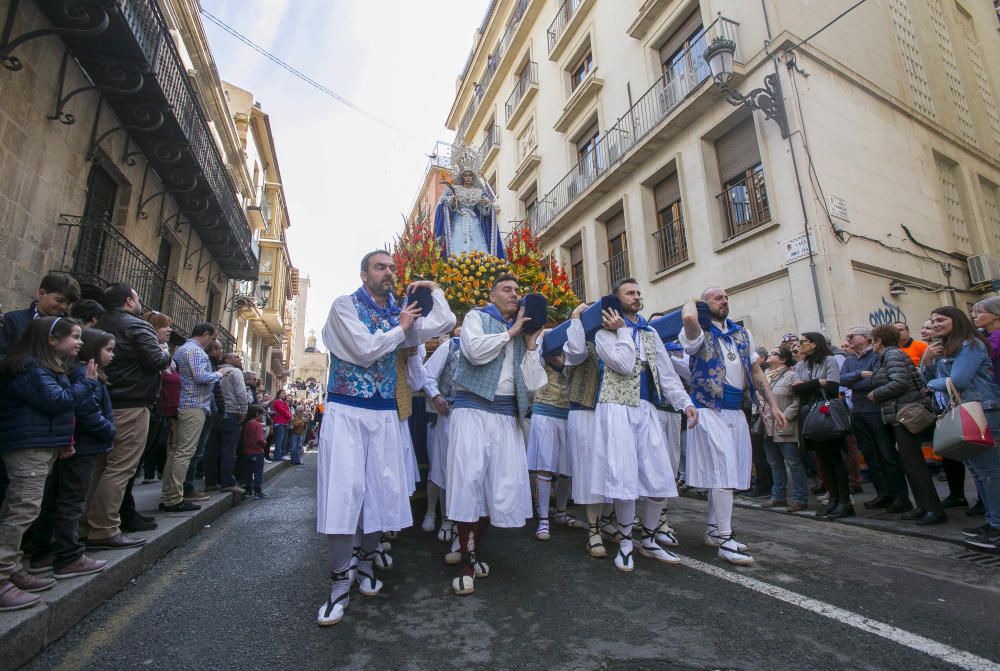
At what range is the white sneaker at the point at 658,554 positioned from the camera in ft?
11.2

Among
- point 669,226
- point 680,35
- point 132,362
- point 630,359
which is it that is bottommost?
point 630,359

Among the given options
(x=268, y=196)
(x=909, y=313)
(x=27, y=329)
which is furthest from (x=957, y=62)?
(x=268, y=196)

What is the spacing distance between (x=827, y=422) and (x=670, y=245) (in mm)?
8753

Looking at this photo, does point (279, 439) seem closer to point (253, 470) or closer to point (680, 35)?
point (253, 470)

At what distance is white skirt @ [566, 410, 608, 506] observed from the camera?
144 inches

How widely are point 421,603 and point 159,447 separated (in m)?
6.44

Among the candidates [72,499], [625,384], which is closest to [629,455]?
[625,384]

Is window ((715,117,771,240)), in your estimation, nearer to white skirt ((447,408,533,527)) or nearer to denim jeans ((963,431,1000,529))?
denim jeans ((963,431,1000,529))

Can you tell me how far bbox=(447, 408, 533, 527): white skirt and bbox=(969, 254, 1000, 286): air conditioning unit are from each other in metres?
13.3

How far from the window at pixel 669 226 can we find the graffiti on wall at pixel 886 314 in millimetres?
4098

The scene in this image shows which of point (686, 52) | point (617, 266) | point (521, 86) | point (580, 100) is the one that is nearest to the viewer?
point (686, 52)

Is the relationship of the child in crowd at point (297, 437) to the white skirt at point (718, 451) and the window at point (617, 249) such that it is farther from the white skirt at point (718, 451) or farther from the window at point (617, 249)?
the white skirt at point (718, 451)

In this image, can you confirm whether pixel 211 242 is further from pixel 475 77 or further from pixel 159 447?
pixel 475 77

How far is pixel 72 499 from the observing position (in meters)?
2.98
